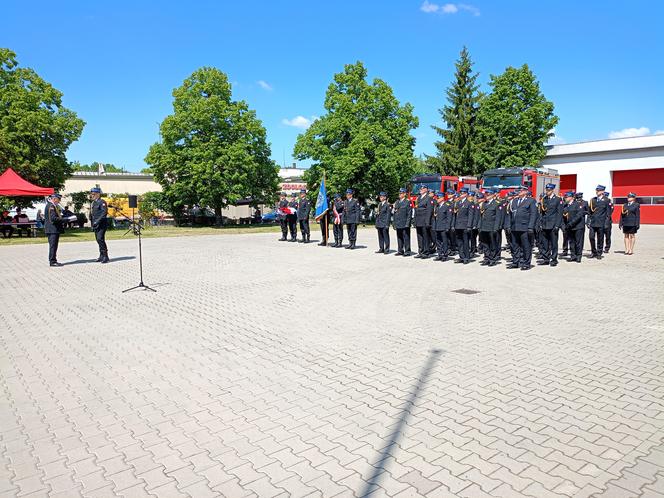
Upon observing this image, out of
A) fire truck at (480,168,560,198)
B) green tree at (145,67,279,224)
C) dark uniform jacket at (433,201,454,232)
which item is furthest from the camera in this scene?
green tree at (145,67,279,224)

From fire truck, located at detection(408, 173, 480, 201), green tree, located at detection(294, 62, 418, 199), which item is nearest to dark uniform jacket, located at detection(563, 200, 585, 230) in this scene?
fire truck, located at detection(408, 173, 480, 201)

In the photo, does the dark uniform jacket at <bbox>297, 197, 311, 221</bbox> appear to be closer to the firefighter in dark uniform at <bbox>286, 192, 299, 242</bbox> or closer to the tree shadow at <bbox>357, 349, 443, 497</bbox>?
the firefighter in dark uniform at <bbox>286, 192, 299, 242</bbox>

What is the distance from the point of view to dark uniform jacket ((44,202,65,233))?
1361 centimetres

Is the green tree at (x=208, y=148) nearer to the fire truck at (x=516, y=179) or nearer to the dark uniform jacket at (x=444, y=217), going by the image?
the fire truck at (x=516, y=179)

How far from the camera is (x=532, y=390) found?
185 inches

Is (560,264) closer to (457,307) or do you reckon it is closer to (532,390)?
(457,307)

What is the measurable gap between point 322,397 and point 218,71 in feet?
124

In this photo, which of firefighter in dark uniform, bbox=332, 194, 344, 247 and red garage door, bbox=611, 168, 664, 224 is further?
red garage door, bbox=611, 168, 664, 224

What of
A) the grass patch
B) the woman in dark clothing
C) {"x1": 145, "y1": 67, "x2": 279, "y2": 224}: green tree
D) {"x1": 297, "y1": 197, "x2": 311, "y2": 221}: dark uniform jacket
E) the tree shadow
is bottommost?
the tree shadow

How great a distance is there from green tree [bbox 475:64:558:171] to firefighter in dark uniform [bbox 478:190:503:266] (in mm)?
29189

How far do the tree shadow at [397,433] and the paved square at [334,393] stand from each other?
2 cm

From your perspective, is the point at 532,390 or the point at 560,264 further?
the point at 560,264

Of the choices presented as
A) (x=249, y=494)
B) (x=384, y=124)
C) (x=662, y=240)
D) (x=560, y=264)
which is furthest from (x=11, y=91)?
(x=662, y=240)

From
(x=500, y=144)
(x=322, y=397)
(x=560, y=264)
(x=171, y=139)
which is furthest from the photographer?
(x=500, y=144)
